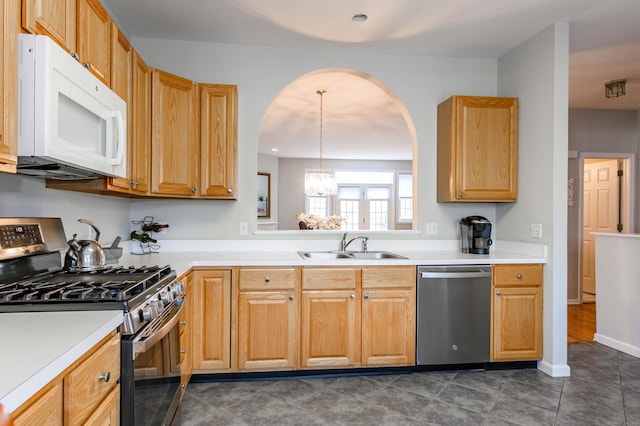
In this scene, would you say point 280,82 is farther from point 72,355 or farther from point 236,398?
point 72,355

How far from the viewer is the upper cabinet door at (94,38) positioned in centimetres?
179

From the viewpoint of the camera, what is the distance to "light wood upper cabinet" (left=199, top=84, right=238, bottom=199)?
304cm

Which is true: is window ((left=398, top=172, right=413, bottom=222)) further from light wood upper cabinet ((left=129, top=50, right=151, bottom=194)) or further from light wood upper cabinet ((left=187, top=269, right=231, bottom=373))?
light wood upper cabinet ((left=129, top=50, right=151, bottom=194))

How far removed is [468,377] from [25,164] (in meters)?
2.88

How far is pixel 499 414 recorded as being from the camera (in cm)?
241

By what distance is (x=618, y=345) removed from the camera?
11.7 feet

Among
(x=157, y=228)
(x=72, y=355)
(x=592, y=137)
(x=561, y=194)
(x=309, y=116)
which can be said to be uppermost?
(x=309, y=116)

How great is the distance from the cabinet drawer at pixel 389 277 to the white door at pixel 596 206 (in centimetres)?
388

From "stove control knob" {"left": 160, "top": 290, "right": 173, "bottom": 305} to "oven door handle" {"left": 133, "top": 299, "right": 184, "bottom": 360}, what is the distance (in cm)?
8

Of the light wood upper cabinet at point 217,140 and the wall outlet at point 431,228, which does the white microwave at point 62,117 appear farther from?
the wall outlet at point 431,228

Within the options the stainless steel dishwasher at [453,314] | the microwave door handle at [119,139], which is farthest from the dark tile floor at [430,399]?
the microwave door handle at [119,139]

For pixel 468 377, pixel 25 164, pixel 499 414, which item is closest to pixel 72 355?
pixel 25 164

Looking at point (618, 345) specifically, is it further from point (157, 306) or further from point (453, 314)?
point (157, 306)

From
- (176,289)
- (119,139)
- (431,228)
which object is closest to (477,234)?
(431,228)
